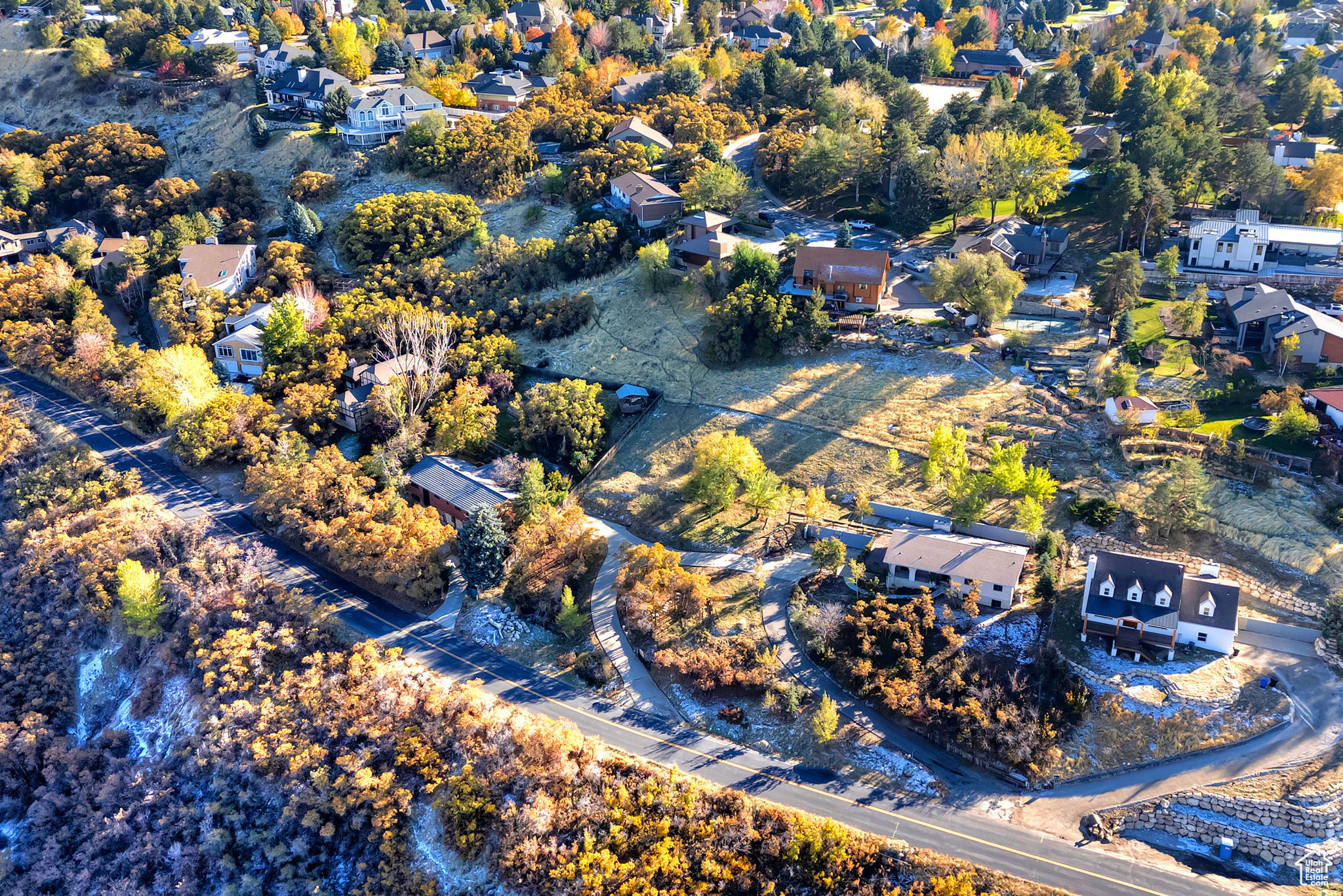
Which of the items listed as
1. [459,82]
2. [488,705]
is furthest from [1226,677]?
[459,82]

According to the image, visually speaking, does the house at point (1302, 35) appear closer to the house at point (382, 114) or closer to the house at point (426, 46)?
the house at point (426, 46)

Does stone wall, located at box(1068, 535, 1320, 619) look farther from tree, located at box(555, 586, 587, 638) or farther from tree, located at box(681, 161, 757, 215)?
tree, located at box(681, 161, 757, 215)

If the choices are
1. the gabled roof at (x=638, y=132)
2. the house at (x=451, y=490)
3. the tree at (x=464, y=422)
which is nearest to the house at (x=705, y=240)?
the gabled roof at (x=638, y=132)

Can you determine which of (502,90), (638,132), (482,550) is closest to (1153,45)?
(638,132)

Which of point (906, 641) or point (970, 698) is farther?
point (906, 641)

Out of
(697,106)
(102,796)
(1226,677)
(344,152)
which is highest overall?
(697,106)

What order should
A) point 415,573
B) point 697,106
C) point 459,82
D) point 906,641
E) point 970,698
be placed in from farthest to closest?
point 459,82
point 697,106
point 415,573
point 906,641
point 970,698

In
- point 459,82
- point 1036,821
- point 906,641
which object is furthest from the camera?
point 459,82

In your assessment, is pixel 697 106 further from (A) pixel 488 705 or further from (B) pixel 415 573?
(A) pixel 488 705
